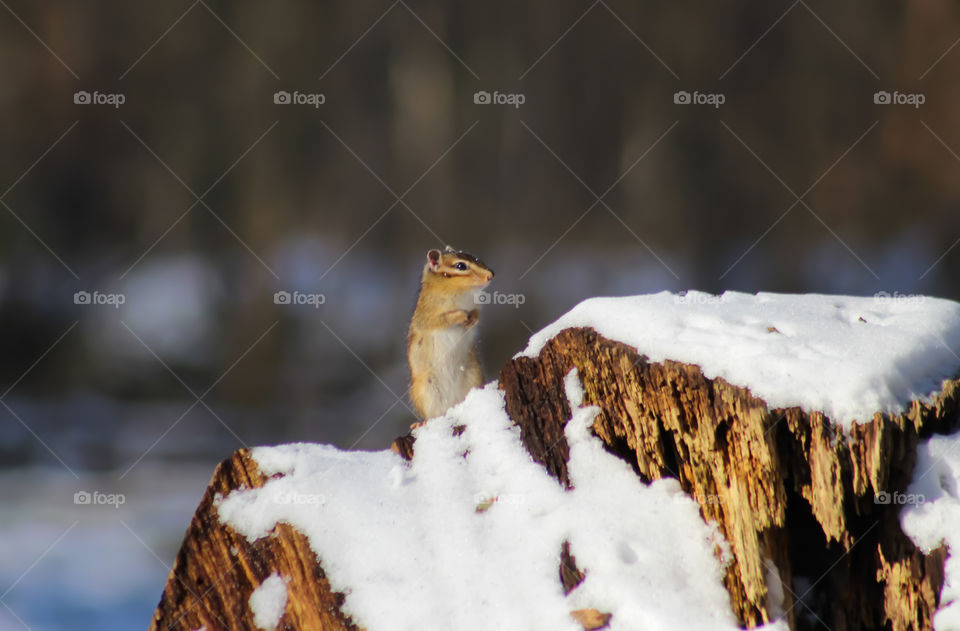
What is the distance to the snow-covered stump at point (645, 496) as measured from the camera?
1.90m

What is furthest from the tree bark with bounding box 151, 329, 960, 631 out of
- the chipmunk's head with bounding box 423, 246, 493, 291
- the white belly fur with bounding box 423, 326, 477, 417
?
the chipmunk's head with bounding box 423, 246, 493, 291

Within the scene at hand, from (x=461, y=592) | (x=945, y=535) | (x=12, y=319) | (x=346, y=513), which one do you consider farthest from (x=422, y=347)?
(x=12, y=319)

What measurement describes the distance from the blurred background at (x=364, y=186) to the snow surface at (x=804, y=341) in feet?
12.7

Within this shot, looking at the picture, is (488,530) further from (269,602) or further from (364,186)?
(364,186)

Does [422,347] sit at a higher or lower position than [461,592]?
higher

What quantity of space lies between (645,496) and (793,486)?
0.34 metres

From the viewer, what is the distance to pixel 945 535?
73.5 inches

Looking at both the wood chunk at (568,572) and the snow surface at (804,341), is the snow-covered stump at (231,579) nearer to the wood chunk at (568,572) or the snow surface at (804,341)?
the wood chunk at (568,572)

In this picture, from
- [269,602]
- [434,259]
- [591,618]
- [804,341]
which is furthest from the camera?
[434,259]

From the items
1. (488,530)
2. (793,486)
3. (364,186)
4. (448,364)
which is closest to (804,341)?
(793,486)

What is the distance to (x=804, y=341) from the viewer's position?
2.09 m

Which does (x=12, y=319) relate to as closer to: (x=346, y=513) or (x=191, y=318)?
(x=191, y=318)

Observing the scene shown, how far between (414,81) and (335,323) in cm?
189

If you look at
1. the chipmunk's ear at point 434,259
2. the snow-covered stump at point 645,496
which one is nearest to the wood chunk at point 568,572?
the snow-covered stump at point 645,496
